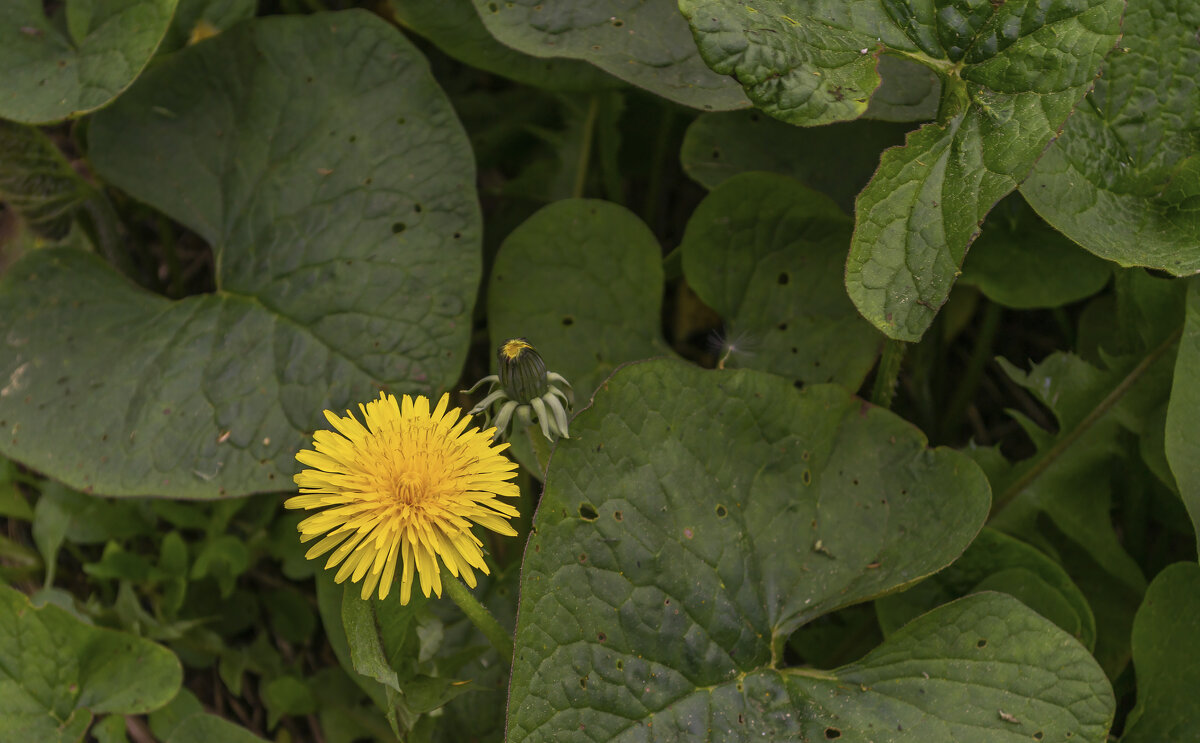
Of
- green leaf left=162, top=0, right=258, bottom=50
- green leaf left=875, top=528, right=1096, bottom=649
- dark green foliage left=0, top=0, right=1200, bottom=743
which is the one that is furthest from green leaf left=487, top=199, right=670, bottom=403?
green leaf left=162, top=0, right=258, bottom=50

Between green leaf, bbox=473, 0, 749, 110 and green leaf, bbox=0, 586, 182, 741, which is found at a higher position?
green leaf, bbox=473, 0, 749, 110

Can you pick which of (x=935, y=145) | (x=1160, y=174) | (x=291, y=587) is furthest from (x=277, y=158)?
(x=1160, y=174)

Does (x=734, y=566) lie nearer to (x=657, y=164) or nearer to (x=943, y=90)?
(x=943, y=90)

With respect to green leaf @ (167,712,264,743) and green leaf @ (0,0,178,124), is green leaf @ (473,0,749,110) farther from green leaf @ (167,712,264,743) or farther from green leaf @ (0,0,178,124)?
green leaf @ (167,712,264,743)

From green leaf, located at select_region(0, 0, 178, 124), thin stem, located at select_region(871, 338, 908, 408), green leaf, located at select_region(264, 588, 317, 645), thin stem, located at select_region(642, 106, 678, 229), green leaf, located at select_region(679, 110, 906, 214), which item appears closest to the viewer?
thin stem, located at select_region(871, 338, 908, 408)

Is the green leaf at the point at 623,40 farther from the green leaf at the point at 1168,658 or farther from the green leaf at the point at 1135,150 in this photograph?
the green leaf at the point at 1168,658

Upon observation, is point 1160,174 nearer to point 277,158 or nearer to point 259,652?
point 277,158

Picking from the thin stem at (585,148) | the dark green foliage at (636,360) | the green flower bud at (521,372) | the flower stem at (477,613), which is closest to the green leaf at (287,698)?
the dark green foliage at (636,360)
